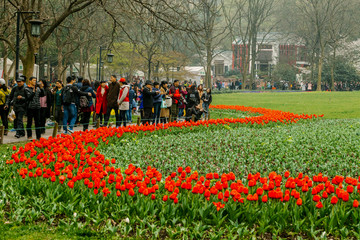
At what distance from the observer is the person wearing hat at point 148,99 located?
14.9 metres

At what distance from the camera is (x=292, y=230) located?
4953 mm

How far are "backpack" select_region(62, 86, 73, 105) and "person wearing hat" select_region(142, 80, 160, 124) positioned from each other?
2486 mm

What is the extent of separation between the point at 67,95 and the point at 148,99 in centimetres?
273

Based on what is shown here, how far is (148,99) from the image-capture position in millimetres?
15133

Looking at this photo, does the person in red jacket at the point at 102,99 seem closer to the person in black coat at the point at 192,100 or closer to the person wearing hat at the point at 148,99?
the person wearing hat at the point at 148,99

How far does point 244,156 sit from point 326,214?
14.9ft

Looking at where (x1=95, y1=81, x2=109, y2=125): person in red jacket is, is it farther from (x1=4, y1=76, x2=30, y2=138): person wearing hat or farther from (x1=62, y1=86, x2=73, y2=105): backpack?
(x1=4, y1=76, x2=30, y2=138): person wearing hat

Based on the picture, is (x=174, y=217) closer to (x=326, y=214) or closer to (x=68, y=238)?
(x=68, y=238)

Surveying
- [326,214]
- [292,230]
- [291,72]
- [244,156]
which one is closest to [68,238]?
[292,230]

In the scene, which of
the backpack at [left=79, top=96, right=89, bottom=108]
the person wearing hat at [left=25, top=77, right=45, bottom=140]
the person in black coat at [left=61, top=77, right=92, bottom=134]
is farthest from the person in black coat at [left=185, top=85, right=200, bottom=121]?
the person wearing hat at [left=25, top=77, right=45, bottom=140]

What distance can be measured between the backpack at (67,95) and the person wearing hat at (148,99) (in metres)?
2.49

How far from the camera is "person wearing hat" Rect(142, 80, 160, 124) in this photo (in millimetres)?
14929

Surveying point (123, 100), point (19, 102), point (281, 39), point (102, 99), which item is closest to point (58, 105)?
point (102, 99)

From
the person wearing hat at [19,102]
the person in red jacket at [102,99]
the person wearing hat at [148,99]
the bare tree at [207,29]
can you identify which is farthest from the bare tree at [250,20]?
the person wearing hat at [19,102]
